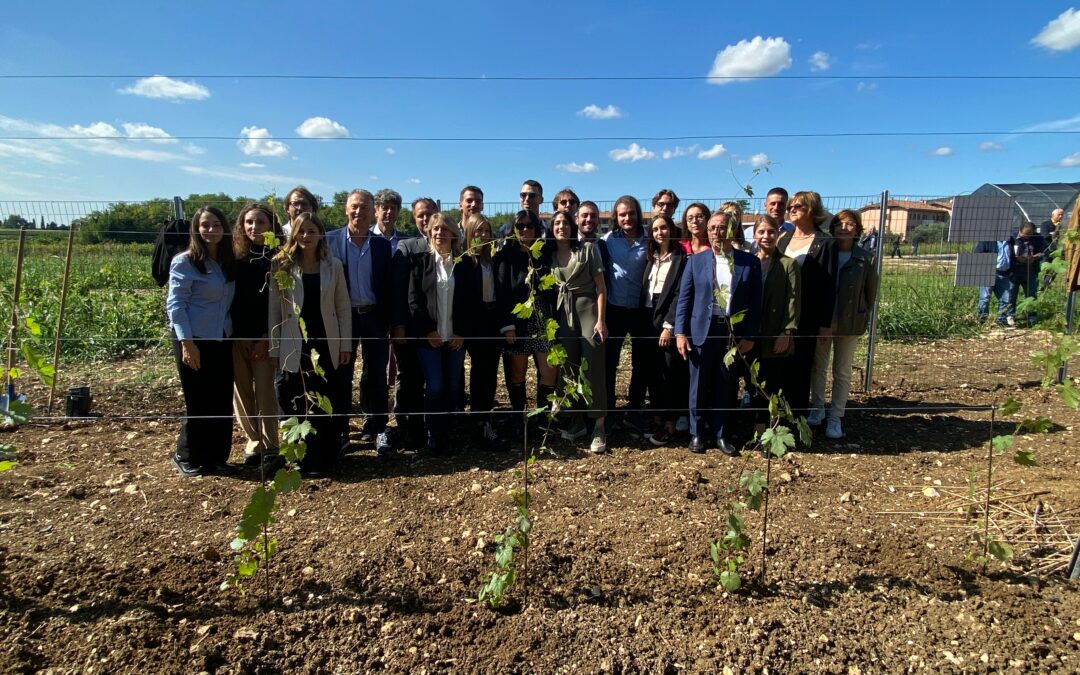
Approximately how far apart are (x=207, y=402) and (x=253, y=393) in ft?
1.14

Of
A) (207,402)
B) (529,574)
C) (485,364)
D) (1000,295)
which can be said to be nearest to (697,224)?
(485,364)

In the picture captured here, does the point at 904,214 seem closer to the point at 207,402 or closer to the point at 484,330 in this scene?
the point at 484,330

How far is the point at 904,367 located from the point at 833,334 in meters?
3.04

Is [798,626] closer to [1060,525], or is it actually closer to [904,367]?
[1060,525]

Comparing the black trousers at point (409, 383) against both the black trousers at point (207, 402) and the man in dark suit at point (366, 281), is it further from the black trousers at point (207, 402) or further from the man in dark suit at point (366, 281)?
the black trousers at point (207, 402)

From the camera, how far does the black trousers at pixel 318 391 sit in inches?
150

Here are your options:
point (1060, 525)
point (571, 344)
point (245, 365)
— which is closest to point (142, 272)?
point (245, 365)

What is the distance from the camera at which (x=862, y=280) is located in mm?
4492

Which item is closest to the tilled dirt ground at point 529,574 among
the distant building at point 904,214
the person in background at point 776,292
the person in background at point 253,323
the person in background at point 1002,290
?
the person in background at point 253,323

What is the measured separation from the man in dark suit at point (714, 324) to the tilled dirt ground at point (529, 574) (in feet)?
1.02

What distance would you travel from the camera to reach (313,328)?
3.76 metres

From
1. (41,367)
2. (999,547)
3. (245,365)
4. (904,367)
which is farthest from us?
(904,367)

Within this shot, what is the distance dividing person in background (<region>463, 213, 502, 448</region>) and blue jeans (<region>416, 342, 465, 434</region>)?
19 cm

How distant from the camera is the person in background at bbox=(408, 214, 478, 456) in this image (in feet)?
13.1
